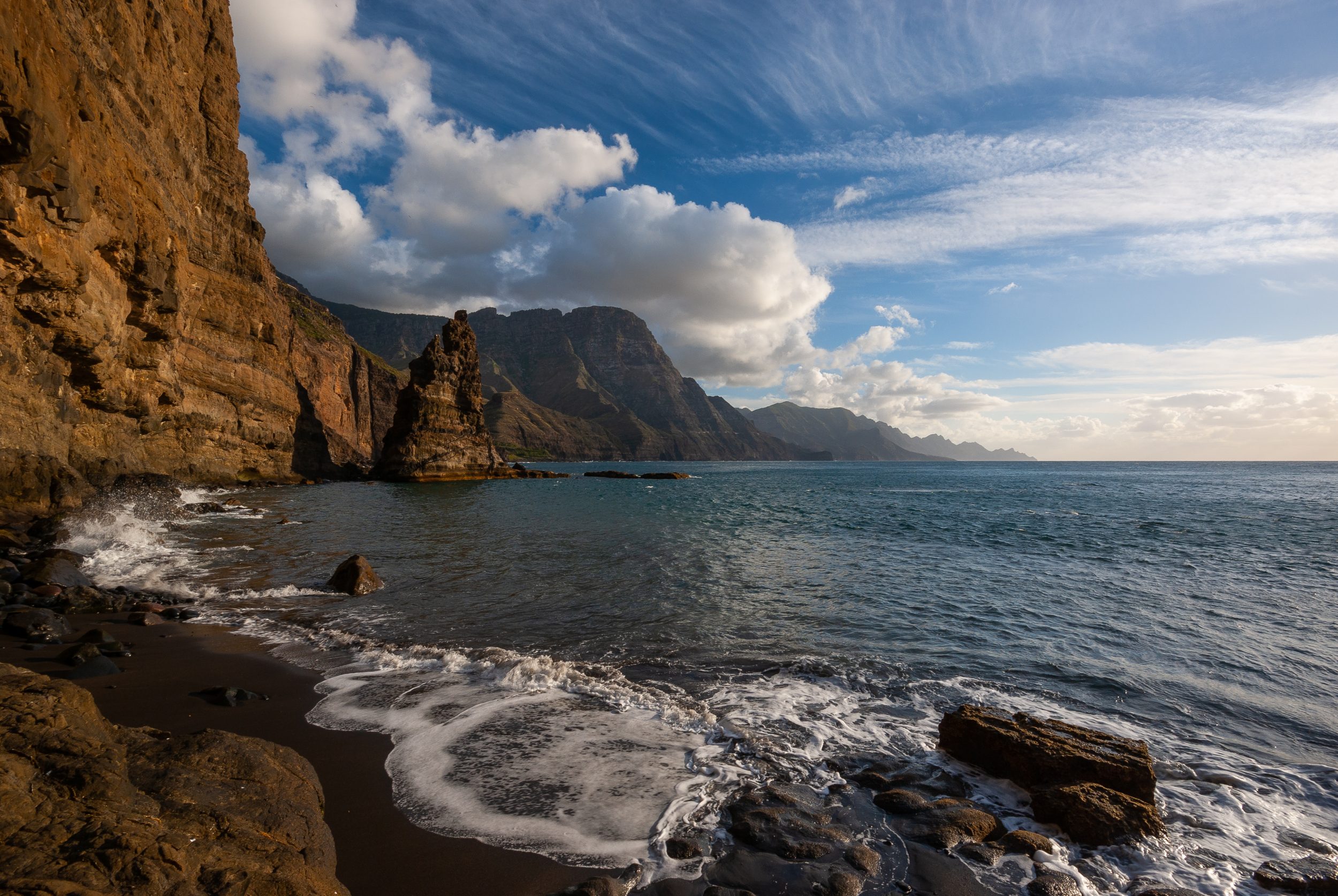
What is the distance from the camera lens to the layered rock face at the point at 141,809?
9.94 ft

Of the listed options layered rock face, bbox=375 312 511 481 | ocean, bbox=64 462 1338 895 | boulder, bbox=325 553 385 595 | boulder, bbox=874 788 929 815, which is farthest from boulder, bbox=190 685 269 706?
Result: layered rock face, bbox=375 312 511 481

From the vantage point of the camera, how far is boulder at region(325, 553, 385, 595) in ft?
51.4

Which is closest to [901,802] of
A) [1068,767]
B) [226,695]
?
[1068,767]

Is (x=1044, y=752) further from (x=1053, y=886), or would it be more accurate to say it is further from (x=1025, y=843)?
(x=1053, y=886)

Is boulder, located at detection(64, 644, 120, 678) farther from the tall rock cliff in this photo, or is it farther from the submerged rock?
the tall rock cliff

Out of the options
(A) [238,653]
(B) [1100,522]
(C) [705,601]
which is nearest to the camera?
(A) [238,653]

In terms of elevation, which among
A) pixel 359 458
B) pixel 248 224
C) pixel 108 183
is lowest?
pixel 359 458

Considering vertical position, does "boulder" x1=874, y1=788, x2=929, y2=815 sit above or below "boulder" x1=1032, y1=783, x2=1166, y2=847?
below

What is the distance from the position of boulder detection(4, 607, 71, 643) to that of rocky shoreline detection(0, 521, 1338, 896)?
5cm

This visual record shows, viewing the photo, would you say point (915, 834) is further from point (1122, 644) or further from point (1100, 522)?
point (1100, 522)

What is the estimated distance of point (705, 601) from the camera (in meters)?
16.1

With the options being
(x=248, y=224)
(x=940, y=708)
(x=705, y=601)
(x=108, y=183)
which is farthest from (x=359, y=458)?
(x=940, y=708)

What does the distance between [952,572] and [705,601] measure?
10294 millimetres

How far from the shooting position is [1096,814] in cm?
629
